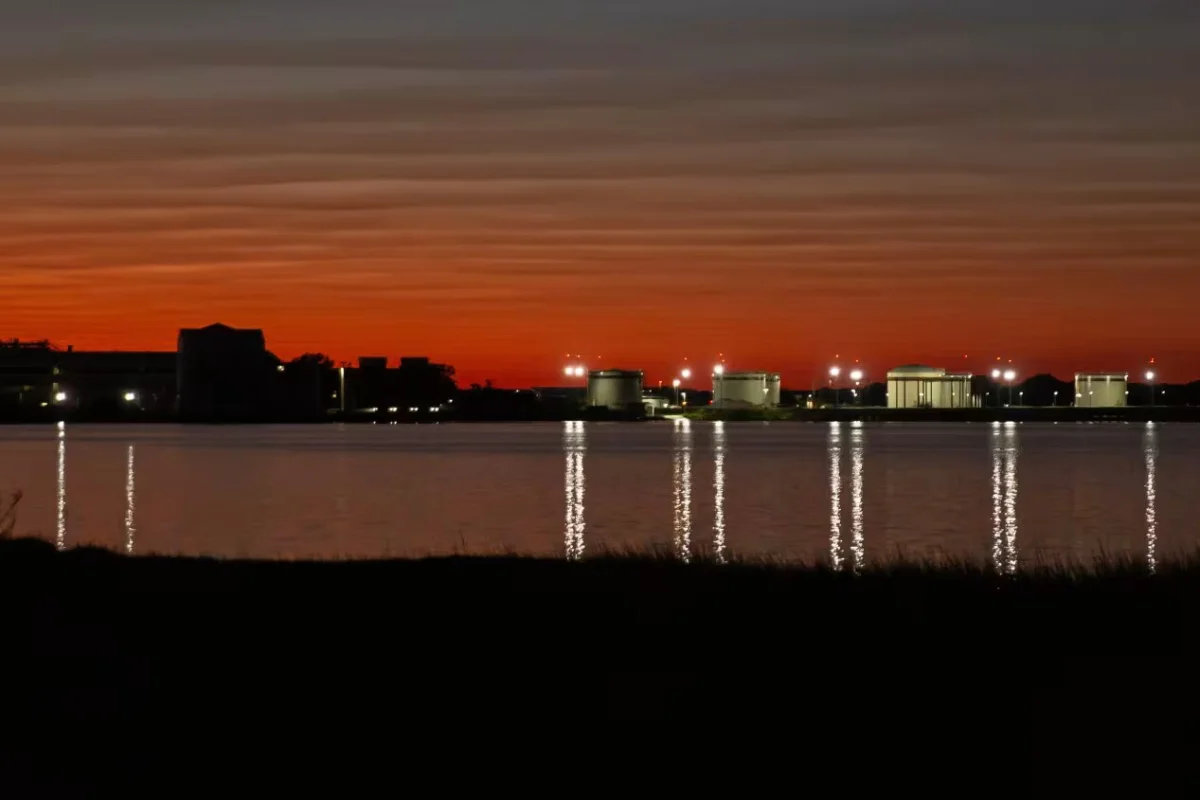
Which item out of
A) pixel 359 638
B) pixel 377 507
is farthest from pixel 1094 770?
pixel 377 507

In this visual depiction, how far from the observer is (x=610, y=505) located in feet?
263

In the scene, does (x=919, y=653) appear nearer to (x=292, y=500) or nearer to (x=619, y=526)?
(x=619, y=526)

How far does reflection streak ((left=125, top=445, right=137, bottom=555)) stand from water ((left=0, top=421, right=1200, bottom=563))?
143 millimetres

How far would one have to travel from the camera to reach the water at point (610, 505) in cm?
5559

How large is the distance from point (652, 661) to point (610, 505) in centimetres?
6235

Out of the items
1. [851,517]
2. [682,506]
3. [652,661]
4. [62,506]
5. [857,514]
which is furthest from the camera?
[682,506]

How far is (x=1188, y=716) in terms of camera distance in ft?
50.1

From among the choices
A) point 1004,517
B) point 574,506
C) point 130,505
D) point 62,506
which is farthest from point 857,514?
point 62,506

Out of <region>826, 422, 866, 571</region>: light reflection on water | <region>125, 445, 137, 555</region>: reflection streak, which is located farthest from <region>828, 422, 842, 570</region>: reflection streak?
<region>125, 445, 137, 555</region>: reflection streak

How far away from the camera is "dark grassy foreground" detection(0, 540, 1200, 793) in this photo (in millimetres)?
14883

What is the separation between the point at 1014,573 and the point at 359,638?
425 inches

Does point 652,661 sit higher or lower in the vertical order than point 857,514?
Answer: higher

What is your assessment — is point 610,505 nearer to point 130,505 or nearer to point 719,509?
point 719,509

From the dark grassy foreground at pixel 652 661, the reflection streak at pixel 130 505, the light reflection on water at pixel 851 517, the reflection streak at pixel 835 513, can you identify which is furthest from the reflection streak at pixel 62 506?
the reflection streak at pixel 835 513
